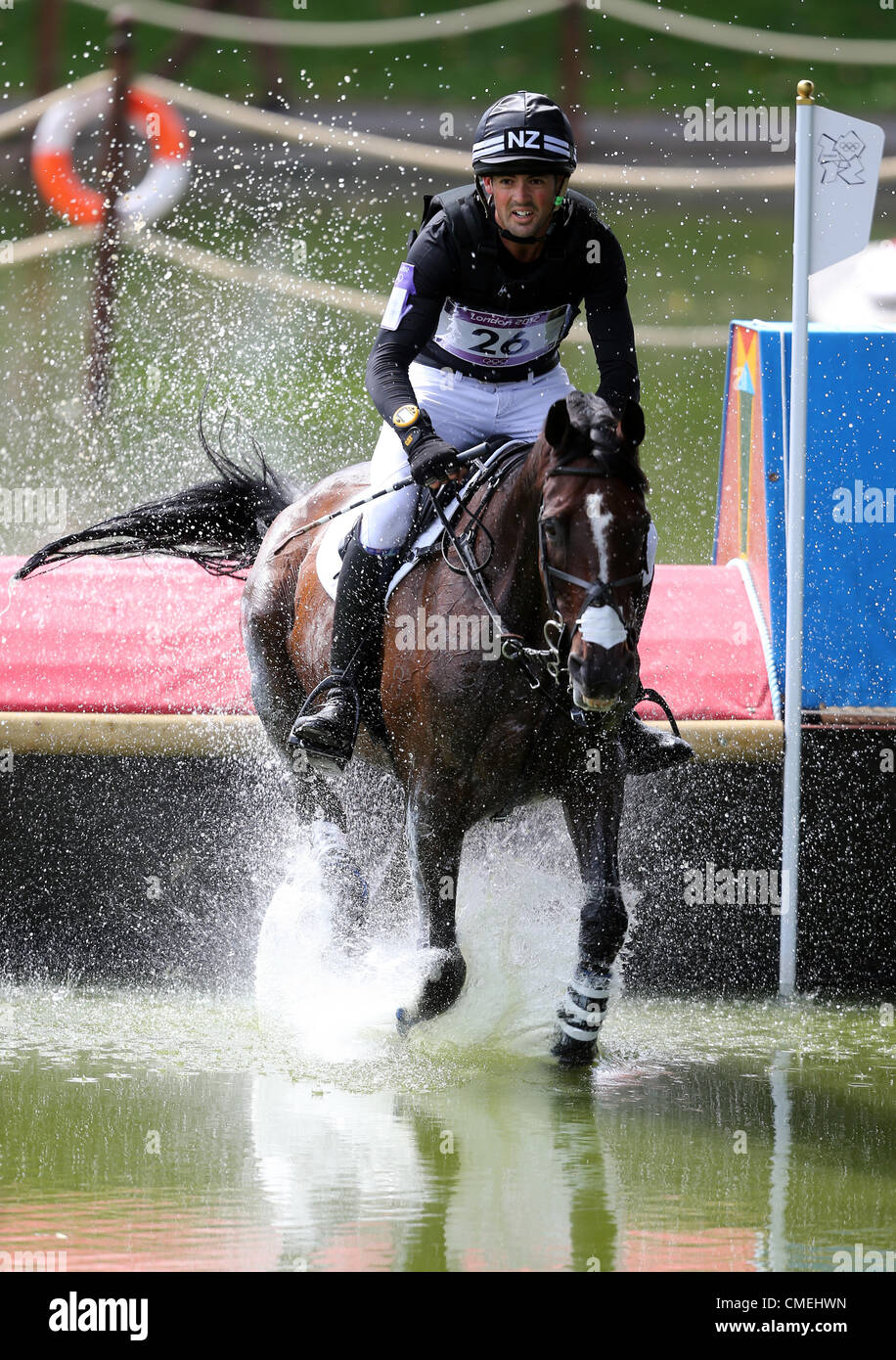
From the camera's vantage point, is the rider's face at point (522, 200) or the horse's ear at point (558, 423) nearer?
the horse's ear at point (558, 423)

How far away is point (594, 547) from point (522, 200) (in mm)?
1104

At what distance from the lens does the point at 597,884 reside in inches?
202

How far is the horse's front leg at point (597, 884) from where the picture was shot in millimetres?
5105

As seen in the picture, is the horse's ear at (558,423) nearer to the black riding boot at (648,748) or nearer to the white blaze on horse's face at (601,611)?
the white blaze on horse's face at (601,611)

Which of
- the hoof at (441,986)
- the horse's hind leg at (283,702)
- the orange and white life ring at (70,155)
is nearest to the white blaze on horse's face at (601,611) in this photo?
the hoof at (441,986)

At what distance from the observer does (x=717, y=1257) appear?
12.4 feet

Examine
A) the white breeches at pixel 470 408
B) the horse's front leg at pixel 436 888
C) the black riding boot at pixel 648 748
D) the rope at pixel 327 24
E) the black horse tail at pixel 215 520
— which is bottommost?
the horse's front leg at pixel 436 888

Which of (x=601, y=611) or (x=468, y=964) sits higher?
(x=601, y=611)

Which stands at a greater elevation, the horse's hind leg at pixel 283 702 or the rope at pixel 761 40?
the rope at pixel 761 40

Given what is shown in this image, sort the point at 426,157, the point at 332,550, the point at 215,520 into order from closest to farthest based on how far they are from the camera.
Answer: the point at 332,550 → the point at 215,520 → the point at 426,157

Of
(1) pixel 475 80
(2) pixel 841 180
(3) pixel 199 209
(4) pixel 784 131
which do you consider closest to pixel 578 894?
(2) pixel 841 180

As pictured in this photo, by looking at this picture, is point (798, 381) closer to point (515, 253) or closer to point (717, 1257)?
point (515, 253)

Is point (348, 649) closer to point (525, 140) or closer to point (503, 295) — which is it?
point (503, 295)

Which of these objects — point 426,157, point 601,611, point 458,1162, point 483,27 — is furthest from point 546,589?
point 483,27
